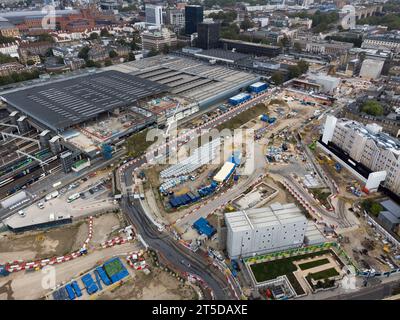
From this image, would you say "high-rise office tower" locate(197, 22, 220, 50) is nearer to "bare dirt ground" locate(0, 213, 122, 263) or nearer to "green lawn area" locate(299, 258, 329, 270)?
"bare dirt ground" locate(0, 213, 122, 263)

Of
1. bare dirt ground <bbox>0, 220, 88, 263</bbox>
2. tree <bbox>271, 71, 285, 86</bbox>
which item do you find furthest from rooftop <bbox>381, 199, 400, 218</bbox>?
tree <bbox>271, 71, 285, 86</bbox>

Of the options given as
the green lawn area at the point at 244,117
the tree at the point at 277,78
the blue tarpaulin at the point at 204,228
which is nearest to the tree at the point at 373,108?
the green lawn area at the point at 244,117

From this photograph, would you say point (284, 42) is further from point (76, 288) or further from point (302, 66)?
point (76, 288)

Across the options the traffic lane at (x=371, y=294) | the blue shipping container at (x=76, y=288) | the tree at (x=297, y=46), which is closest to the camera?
the traffic lane at (x=371, y=294)

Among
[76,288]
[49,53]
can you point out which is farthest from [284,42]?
[76,288]

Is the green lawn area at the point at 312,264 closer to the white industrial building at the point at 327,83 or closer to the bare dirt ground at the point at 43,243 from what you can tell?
the bare dirt ground at the point at 43,243

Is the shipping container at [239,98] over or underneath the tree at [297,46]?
underneath
